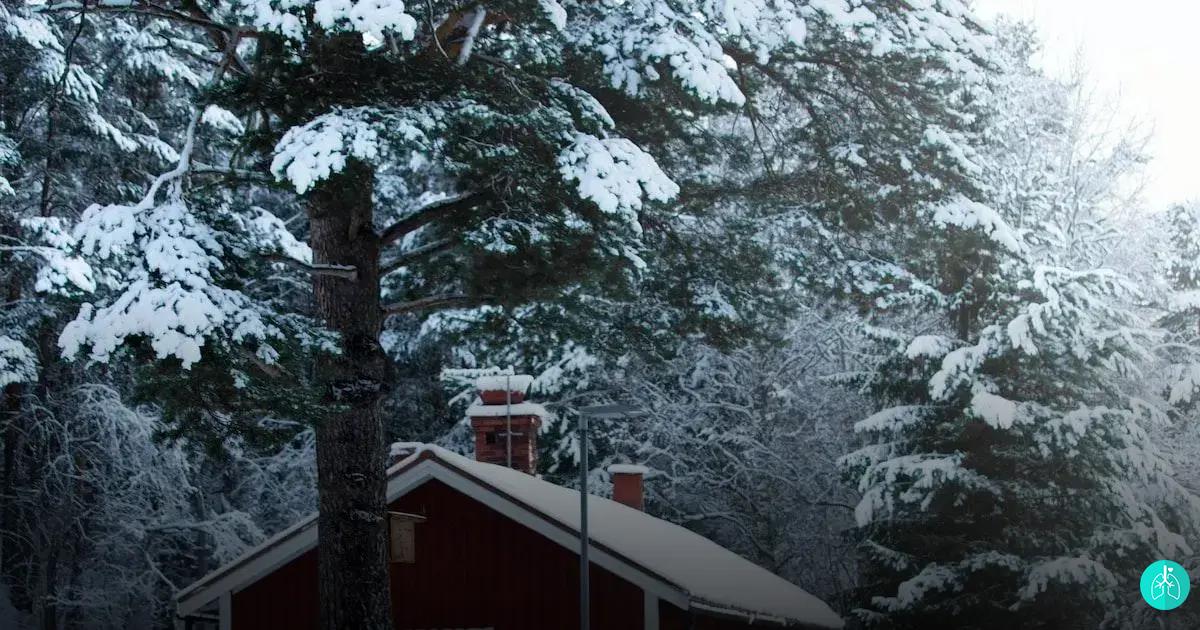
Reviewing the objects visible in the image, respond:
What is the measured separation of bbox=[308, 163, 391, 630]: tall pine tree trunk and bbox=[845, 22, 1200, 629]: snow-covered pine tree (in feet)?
26.1

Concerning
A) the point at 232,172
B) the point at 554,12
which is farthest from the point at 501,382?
the point at 554,12

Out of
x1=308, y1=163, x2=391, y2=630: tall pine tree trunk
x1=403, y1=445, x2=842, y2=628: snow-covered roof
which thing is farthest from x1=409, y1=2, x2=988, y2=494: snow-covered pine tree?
x1=308, y1=163, x2=391, y2=630: tall pine tree trunk

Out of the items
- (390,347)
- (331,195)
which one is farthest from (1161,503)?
(390,347)

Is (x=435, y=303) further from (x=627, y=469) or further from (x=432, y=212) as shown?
(x=627, y=469)

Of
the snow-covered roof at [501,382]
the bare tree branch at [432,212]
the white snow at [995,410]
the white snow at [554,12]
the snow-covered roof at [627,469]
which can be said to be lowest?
the white snow at [995,410]

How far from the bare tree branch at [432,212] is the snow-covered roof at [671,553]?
377 cm

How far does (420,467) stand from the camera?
739 inches

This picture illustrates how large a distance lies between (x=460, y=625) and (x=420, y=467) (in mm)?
2193

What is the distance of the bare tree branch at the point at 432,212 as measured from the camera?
50.6ft

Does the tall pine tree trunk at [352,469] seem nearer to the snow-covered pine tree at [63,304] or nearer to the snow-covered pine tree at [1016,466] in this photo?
the snow-covered pine tree at [63,304]

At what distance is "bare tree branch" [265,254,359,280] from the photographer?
592 inches

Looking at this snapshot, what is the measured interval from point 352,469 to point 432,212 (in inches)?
116

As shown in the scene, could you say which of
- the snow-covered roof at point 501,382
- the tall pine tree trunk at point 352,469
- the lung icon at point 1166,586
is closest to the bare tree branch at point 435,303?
the tall pine tree trunk at point 352,469

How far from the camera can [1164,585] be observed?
2178cm
